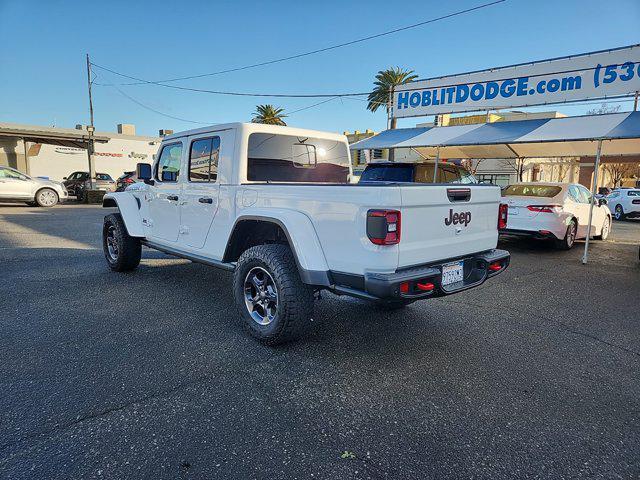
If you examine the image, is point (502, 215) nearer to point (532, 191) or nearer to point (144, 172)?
point (144, 172)

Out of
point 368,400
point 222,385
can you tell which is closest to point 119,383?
point 222,385

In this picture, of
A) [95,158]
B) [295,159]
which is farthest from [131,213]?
[95,158]

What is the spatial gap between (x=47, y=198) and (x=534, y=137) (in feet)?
58.6

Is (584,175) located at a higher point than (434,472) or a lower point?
higher

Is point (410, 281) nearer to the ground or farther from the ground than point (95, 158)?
nearer to the ground

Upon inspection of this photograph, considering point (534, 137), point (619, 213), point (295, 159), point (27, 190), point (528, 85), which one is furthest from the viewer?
point (619, 213)

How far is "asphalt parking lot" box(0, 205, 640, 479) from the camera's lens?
221cm

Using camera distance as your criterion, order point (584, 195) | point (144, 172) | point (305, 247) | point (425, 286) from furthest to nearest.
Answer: point (584, 195)
point (144, 172)
point (305, 247)
point (425, 286)

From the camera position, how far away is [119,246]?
5949mm

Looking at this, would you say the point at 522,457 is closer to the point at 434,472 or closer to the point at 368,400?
the point at 434,472

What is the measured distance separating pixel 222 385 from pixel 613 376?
2.98 metres

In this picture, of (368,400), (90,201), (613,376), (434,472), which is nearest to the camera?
(434,472)

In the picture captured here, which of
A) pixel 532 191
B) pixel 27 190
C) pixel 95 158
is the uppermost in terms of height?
pixel 95 158

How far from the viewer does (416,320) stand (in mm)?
4379
